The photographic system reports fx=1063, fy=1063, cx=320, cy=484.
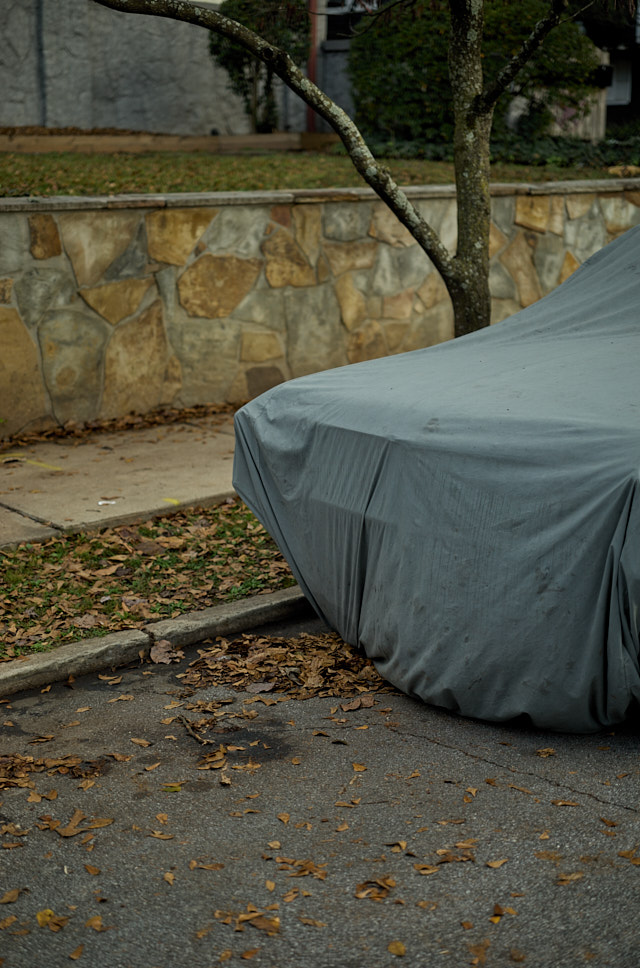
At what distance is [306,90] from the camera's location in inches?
225

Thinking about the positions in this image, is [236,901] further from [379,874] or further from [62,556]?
[62,556]

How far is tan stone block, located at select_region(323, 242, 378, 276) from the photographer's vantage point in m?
8.57

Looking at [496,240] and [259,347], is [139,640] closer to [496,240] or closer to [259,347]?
[259,347]

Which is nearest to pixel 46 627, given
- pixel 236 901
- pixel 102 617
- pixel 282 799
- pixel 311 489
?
pixel 102 617

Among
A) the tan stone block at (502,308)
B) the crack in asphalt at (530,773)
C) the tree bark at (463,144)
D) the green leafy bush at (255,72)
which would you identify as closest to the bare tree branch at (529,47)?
the tree bark at (463,144)

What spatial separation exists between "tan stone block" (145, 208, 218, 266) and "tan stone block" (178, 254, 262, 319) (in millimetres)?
147

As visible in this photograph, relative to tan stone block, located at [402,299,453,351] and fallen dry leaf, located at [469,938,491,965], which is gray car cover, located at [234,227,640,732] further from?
tan stone block, located at [402,299,453,351]

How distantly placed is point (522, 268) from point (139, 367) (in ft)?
12.7

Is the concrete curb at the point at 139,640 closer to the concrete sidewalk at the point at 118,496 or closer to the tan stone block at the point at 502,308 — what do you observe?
the concrete sidewalk at the point at 118,496

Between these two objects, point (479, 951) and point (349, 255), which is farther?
point (349, 255)

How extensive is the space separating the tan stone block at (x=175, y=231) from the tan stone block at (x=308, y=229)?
2.39ft

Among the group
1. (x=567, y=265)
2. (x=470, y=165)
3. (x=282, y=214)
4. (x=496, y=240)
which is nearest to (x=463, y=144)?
(x=470, y=165)

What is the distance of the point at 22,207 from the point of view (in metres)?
7.04

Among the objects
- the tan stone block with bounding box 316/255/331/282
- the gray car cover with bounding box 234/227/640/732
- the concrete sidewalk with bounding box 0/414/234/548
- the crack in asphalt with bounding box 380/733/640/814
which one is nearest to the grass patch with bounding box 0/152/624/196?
the tan stone block with bounding box 316/255/331/282
